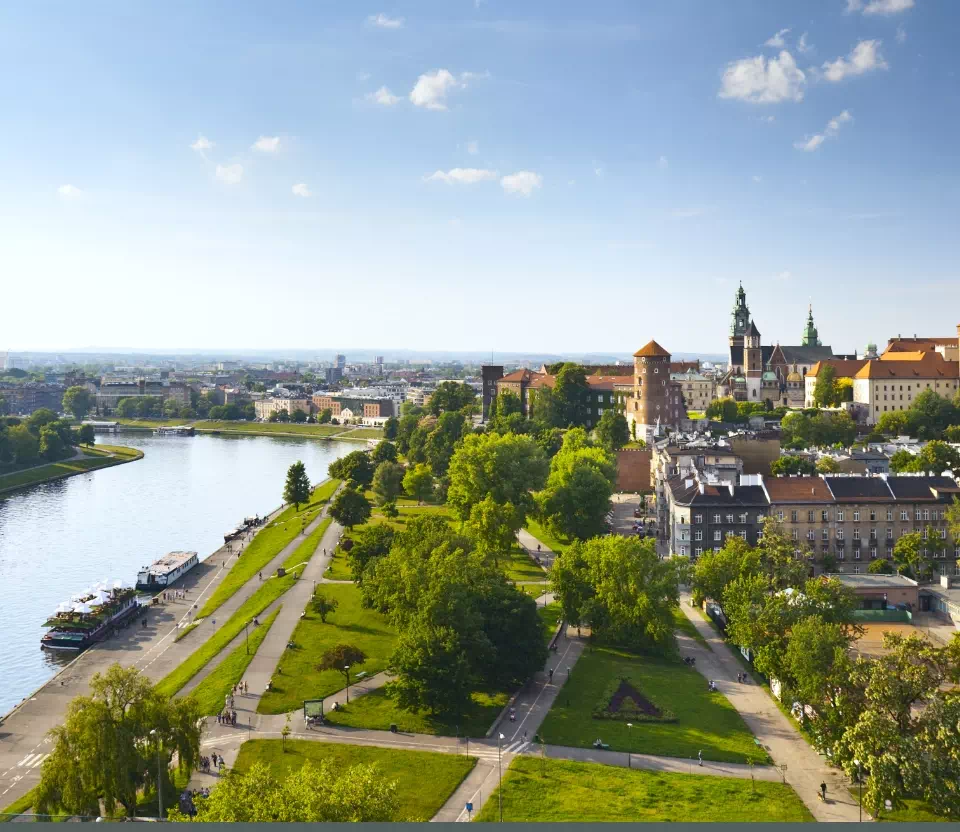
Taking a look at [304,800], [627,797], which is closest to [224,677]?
[627,797]

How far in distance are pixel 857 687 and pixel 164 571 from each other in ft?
91.6

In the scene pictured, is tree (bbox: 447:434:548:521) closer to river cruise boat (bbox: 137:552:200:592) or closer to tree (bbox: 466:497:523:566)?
tree (bbox: 466:497:523:566)

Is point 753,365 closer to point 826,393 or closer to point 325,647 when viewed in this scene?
point 826,393

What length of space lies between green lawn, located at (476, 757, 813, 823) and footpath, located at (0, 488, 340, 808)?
977 centimetres

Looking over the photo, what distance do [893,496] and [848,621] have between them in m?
12.8

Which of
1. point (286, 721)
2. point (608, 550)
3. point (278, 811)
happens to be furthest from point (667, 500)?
point (278, 811)

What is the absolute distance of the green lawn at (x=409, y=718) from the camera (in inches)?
838

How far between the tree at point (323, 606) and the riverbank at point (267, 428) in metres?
72.8

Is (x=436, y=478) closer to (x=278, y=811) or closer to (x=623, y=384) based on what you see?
(x=623, y=384)

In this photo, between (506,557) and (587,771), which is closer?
(587,771)

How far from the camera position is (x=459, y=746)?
2038cm

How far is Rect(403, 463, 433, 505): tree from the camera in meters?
51.5

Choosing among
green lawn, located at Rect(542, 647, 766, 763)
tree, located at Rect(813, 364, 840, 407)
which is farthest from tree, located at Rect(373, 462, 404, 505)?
tree, located at Rect(813, 364, 840, 407)

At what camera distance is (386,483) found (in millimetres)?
48469
